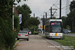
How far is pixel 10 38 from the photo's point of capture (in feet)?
47.6

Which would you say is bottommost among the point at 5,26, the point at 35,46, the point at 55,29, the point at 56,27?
the point at 35,46

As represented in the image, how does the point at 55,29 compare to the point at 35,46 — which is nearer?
the point at 35,46

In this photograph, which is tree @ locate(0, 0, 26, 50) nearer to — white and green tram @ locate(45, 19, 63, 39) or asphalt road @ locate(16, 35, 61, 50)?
asphalt road @ locate(16, 35, 61, 50)

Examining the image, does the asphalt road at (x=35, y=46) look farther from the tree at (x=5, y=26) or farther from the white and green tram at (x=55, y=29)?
the white and green tram at (x=55, y=29)

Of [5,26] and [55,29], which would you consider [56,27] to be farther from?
[5,26]

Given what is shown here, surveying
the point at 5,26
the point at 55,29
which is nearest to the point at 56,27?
the point at 55,29

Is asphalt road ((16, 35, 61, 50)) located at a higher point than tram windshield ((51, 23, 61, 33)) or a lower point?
lower

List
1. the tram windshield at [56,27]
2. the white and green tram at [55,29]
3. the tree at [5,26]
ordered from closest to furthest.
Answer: the tree at [5,26]
the white and green tram at [55,29]
the tram windshield at [56,27]

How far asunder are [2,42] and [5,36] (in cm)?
83

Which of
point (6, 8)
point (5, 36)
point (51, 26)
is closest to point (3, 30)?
point (5, 36)

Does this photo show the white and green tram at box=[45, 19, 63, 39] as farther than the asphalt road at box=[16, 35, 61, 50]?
Yes

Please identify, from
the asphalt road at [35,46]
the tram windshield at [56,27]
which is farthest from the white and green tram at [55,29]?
the asphalt road at [35,46]

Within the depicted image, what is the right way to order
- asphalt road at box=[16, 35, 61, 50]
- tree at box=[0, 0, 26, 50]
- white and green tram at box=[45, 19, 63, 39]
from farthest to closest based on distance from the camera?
1. white and green tram at box=[45, 19, 63, 39]
2. asphalt road at box=[16, 35, 61, 50]
3. tree at box=[0, 0, 26, 50]

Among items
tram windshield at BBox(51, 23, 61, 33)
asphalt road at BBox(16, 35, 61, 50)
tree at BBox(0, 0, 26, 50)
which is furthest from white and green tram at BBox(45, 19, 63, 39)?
tree at BBox(0, 0, 26, 50)
